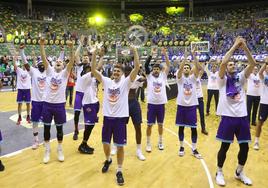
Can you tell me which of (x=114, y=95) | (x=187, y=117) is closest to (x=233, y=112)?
(x=187, y=117)

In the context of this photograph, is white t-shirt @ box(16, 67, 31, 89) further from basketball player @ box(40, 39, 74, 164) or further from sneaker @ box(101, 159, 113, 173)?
sneaker @ box(101, 159, 113, 173)

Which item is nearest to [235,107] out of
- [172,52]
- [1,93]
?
[1,93]

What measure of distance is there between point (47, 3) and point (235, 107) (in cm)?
4047

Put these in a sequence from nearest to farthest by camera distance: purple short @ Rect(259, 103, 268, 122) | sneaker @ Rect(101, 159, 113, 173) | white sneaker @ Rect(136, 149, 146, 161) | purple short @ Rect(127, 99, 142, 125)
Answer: sneaker @ Rect(101, 159, 113, 173) → purple short @ Rect(127, 99, 142, 125) → white sneaker @ Rect(136, 149, 146, 161) → purple short @ Rect(259, 103, 268, 122)

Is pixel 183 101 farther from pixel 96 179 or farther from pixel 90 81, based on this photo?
pixel 96 179

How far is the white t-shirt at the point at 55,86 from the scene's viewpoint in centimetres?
634

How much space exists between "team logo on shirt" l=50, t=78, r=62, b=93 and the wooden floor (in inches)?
57.5

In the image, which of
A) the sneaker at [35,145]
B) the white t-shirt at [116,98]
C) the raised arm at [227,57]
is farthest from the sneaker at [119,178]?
the sneaker at [35,145]

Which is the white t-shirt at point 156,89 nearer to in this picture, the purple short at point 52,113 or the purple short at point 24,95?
the purple short at point 52,113

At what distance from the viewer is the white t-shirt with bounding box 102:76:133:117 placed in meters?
5.48

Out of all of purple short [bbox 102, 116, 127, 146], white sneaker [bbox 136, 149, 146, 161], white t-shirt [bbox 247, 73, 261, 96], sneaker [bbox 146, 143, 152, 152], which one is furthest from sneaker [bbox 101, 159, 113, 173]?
white t-shirt [bbox 247, 73, 261, 96]

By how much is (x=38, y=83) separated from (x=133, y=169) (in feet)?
9.93

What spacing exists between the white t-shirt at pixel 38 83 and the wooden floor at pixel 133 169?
1.23 meters

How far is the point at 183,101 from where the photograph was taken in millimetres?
7047
